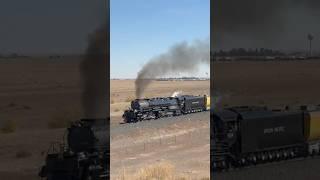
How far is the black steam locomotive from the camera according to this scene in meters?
11.5

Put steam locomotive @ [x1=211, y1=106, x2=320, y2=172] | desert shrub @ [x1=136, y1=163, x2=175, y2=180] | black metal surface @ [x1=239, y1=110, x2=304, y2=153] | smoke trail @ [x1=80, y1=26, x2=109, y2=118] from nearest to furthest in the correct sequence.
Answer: smoke trail @ [x1=80, y1=26, x2=109, y2=118]
steam locomotive @ [x1=211, y1=106, x2=320, y2=172]
black metal surface @ [x1=239, y1=110, x2=304, y2=153]
desert shrub @ [x1=136, y1=163, x2=175, y2=180]

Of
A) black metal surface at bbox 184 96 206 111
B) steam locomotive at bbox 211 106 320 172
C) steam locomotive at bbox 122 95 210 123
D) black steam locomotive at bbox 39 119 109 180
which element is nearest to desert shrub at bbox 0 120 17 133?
black steam locomotive at bbox 39 119 109 180

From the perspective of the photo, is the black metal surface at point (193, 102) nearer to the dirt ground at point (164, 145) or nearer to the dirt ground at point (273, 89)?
the dirt ground at point (164, 145)

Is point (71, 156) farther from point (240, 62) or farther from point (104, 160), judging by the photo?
point (240, 62)

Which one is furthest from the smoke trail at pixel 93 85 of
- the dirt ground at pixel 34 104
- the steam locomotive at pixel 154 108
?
the steam locomotive at pixel 154 108

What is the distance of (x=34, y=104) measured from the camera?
1343cm

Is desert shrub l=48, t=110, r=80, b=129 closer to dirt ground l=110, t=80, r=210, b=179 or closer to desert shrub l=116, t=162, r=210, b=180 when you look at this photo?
desert shrub l=116, t=162, r=210, b=180

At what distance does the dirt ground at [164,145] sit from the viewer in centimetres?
2155

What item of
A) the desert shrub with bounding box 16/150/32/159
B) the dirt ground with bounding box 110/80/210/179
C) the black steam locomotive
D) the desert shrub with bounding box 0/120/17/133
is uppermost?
the desert shrub with bounding box 0/120/17/133

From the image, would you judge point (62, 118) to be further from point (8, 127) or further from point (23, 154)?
point (23, 154)

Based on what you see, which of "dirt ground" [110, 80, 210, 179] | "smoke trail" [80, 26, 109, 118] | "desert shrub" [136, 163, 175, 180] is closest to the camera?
"smoke trail" [80, 26, 109, 118]

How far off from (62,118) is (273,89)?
353 inches

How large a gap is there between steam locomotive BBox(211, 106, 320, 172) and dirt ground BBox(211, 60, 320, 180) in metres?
0.43

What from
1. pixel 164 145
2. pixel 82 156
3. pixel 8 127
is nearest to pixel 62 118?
pixel 82 156
